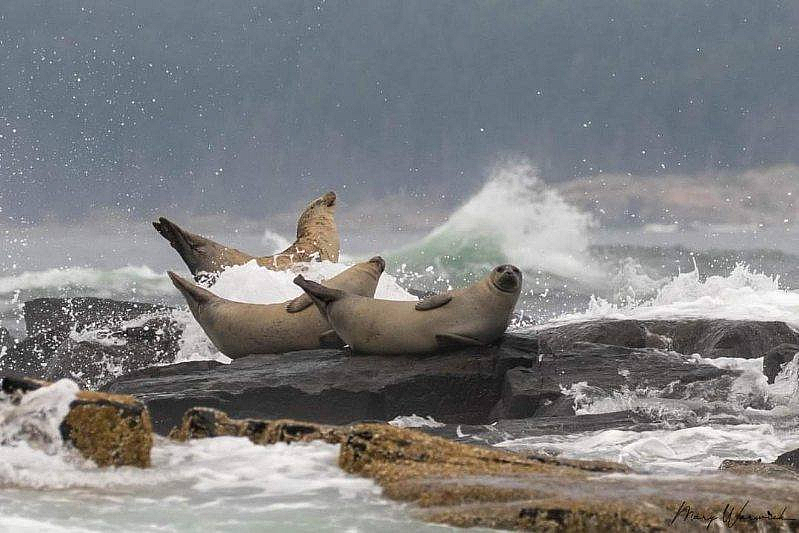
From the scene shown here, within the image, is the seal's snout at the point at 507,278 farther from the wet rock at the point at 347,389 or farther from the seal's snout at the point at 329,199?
the seal's snout at the point at 329,199

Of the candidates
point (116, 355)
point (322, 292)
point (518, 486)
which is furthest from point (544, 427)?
point (116, 355)

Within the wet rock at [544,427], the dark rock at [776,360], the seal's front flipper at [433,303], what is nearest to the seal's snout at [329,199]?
the seal's front flipper at [433,303]

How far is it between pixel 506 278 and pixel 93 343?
6.49 metres

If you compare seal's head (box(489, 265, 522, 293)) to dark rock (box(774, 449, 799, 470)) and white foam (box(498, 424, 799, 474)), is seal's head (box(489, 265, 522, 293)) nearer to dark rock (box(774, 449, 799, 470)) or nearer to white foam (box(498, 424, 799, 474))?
white foam (box(498, 424, 799, 474))

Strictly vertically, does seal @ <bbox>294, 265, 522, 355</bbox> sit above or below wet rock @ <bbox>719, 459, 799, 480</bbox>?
above

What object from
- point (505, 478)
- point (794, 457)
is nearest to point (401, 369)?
point (794, 457)

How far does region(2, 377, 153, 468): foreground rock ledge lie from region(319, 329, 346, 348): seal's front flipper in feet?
21.1

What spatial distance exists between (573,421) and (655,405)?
109 cm

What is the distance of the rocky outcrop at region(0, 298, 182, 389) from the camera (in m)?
13.1

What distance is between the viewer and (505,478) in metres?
4.21

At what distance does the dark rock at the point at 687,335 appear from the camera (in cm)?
1296

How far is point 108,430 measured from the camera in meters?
4.49

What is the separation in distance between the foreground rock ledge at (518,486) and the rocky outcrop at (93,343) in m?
8.42

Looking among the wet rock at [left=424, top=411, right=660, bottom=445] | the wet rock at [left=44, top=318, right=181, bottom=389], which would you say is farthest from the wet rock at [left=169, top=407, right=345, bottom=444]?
the wet rock at [left=44, top=318, right=181, bottom=389]
